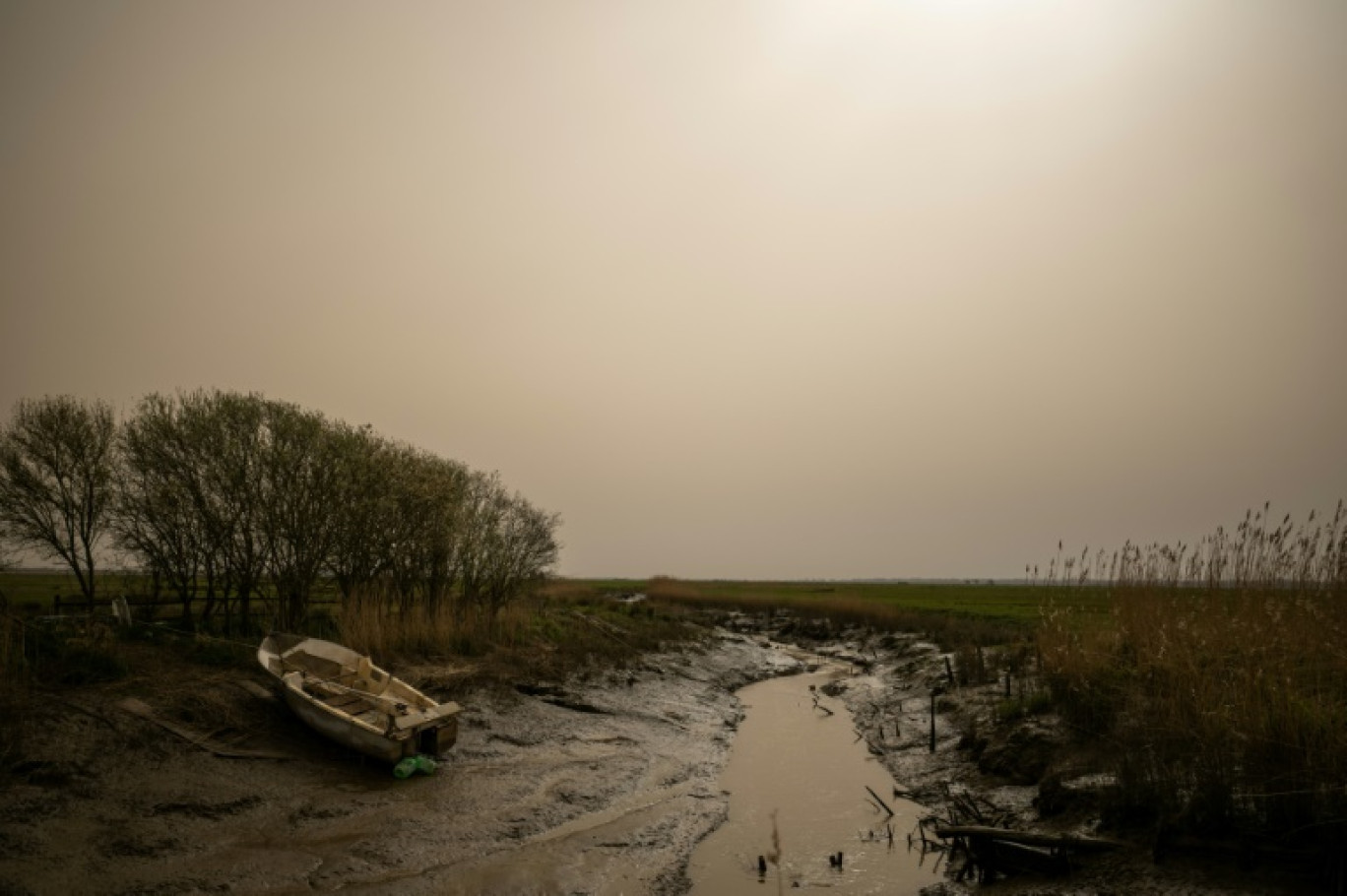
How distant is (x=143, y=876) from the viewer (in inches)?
315

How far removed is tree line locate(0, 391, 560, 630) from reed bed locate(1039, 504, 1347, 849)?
17026 millimetres

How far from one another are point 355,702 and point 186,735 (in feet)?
9.04

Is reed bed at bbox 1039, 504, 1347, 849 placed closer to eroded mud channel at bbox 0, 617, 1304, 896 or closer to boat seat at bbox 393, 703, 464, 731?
eroded mud channel at bbox 0, 617, 1304, 896

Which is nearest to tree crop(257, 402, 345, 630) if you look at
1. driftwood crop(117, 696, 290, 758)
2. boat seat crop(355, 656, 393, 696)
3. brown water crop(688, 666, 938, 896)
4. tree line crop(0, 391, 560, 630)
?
tree line crop(0, 391, 560, 630)

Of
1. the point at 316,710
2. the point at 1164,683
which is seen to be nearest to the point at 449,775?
the point at 316,710

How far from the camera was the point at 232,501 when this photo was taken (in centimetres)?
1931

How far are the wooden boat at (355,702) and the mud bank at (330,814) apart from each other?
0.52m

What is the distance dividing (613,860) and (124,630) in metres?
12.0

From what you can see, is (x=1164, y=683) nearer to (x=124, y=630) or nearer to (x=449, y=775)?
(x=449, y=775)

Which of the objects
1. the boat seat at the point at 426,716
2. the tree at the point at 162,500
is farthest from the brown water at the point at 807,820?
Result: the tree at the point at 162,500

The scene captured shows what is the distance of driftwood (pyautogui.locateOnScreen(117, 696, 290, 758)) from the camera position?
1134cm

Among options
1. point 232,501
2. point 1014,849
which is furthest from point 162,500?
point 1014,849

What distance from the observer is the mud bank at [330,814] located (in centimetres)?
830

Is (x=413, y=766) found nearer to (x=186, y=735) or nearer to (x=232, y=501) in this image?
(x=186, y=735)
